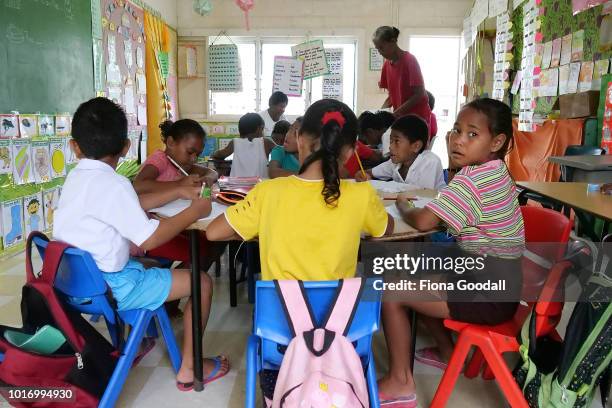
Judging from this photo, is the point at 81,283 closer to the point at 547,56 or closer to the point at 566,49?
the point at 566,49

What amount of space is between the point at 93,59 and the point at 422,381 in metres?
4.02

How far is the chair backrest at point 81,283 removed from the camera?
4.43 ft

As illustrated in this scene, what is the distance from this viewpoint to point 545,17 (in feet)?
15.9

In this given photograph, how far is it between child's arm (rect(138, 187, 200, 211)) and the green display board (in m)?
2.09

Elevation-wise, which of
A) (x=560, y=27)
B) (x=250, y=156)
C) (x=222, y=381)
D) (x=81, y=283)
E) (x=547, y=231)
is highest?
(x=560, y=27)

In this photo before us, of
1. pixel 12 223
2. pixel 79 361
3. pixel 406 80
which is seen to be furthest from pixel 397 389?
pixel 12 223

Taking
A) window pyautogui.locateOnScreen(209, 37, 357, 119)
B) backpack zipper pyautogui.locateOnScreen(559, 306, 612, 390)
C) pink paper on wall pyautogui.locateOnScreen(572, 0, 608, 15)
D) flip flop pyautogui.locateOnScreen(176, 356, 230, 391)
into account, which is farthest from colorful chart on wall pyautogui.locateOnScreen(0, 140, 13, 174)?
pink paper on wall pyautogui.locateOnScreen(572, 0, 608, 15)

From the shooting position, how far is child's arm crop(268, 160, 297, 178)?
8.46 ft

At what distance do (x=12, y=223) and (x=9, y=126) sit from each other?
2.15ft

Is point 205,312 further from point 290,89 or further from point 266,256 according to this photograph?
point 290,89

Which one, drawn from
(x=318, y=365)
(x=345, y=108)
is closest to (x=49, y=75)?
(x=345, y=108)

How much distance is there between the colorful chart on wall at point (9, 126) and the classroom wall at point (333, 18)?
12.7 ft

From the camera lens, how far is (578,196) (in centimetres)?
217

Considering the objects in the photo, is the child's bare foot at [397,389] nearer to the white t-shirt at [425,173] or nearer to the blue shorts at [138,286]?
the blue shorts at [138,286]
